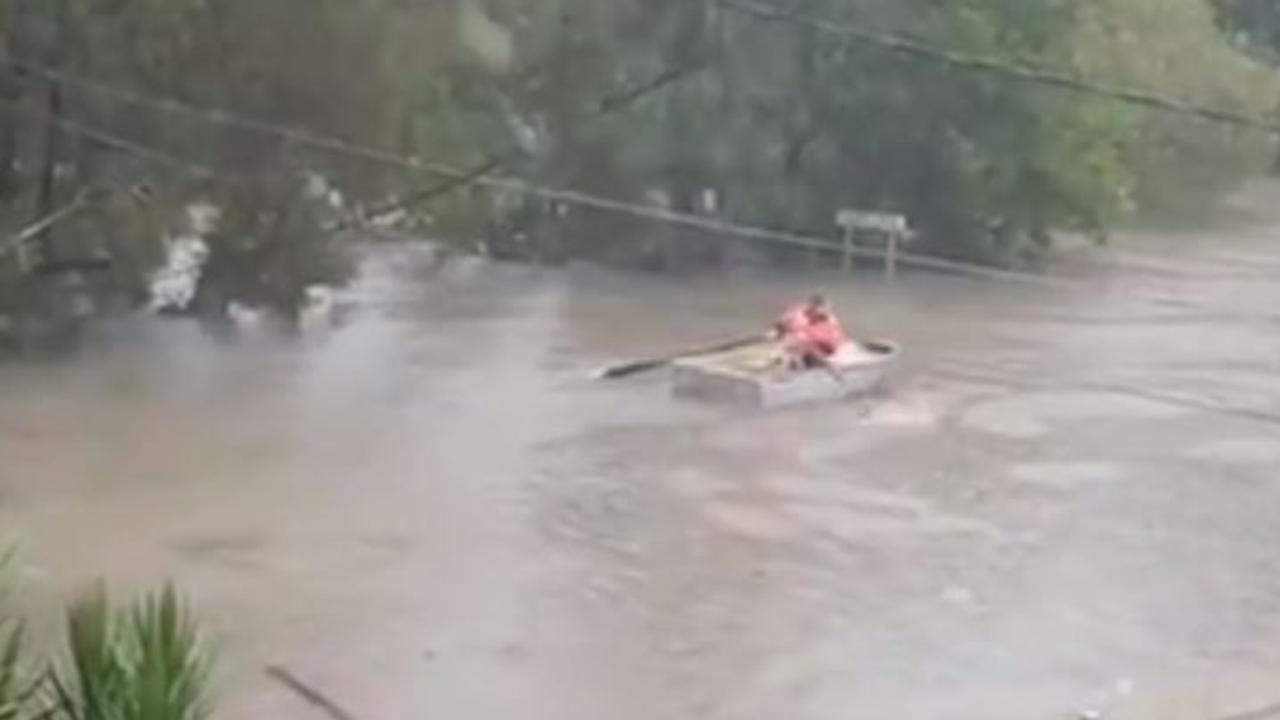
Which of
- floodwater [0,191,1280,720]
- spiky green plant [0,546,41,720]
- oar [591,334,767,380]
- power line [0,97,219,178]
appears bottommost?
floodwater [0,191,1280,720]

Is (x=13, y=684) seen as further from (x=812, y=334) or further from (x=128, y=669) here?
(x=812, y=334)

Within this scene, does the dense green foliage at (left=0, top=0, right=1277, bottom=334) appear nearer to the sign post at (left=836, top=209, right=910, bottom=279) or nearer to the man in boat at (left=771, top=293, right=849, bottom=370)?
the sign post at (left=836, top=209, right=910, bottom=279)

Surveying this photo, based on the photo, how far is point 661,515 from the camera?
654 inches

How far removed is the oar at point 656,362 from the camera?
73.3ft

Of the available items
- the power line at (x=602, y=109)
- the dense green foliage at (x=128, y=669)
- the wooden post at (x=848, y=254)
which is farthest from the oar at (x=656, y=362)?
the dense green foliage at (x=128, y=669)

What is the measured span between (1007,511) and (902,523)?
0.96 meters

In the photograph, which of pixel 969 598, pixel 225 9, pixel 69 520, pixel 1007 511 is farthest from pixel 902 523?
pixel 225 9

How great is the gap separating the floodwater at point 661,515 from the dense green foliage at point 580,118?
5.20 feet

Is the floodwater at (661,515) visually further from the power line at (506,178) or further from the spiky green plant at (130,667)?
the spiky green plant at (130,667)

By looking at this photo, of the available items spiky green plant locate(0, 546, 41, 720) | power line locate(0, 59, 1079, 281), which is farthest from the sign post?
spiky green plant locate(0, 546, 41, 720)

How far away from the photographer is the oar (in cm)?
2234


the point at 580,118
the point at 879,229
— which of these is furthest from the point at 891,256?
the point at 580,118

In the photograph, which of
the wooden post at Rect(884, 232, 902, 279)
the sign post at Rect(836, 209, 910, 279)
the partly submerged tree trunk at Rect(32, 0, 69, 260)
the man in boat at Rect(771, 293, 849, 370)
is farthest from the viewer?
the wooden post at Rect(884, 232, 902, 279)

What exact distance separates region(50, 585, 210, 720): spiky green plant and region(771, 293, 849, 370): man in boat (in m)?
17.0
